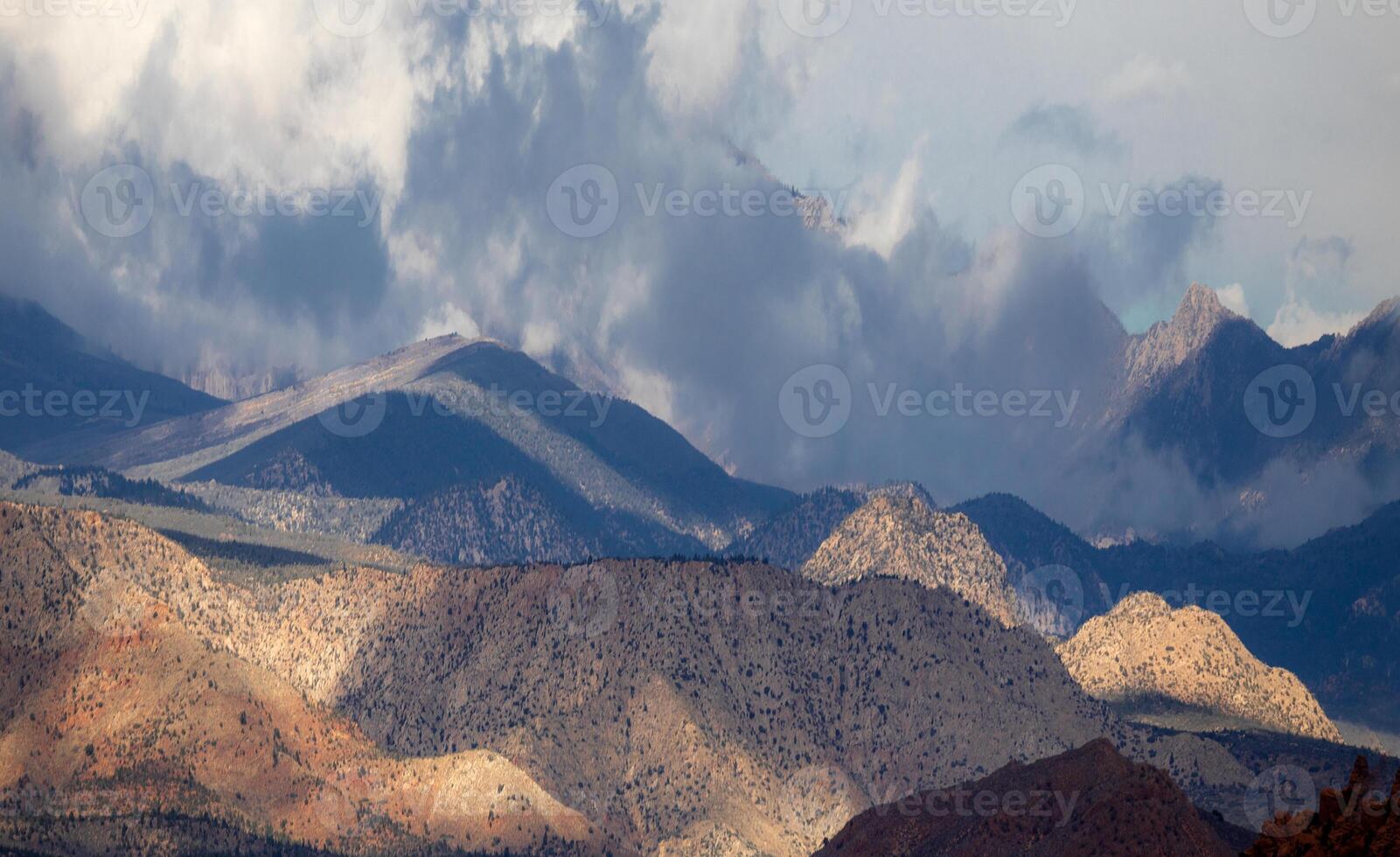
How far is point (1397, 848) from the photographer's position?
160 metres

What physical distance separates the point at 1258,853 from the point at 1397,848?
368 inches

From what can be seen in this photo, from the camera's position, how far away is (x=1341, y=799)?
558ft

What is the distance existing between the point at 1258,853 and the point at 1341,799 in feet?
26.6

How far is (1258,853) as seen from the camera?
16575 centimetres

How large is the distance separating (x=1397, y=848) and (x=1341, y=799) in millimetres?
10170
